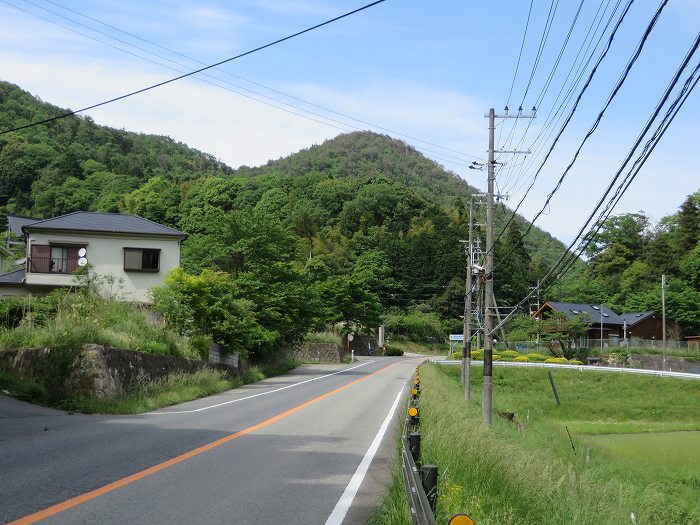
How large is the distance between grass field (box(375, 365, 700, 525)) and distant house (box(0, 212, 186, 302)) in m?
19.5

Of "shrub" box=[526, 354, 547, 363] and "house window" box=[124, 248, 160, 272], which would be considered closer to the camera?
"house window" box=[124, 248, 160, 272]

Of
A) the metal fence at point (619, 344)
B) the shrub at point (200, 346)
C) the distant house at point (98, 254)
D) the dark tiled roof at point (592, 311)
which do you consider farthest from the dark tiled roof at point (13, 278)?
the dark tiled roof at point (592, 311)

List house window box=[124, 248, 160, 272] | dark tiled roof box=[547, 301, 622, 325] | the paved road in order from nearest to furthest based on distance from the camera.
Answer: the paved road
house window box=[124, 248, 160, 272]
dark tiled roof box=[547, 301, 622, 325]

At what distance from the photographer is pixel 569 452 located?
2227 centimetres

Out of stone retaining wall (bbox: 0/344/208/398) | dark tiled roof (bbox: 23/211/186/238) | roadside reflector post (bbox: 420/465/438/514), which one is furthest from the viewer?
dark tiled roof (bbox: 23/211/186/238)

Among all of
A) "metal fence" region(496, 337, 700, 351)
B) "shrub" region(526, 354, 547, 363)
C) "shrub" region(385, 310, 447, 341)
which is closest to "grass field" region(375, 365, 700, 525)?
"shrub" region(526, 354, 547, 363)

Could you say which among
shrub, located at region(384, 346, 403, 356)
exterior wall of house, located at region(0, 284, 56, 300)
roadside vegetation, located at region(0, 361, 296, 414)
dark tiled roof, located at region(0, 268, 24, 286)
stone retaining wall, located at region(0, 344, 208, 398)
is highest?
dark tiled roof, located at region(0, 268, 24, 286)

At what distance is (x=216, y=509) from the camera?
7.73 metres

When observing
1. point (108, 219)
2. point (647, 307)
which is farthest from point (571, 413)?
point (647, 307)

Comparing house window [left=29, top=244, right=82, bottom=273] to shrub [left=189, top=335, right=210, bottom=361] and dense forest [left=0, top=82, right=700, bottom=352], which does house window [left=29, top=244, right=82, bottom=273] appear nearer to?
dense forest [left=0, top=82, right=700, bottom=352]

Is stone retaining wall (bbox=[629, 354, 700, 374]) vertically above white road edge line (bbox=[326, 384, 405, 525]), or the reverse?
white road edge line (bbox=[326, 384, 405, 525])

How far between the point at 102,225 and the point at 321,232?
79.9 m

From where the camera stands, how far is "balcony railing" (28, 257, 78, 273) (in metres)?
41.7

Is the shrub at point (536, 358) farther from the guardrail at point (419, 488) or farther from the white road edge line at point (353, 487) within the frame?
the guardrail at point (419, 488)
